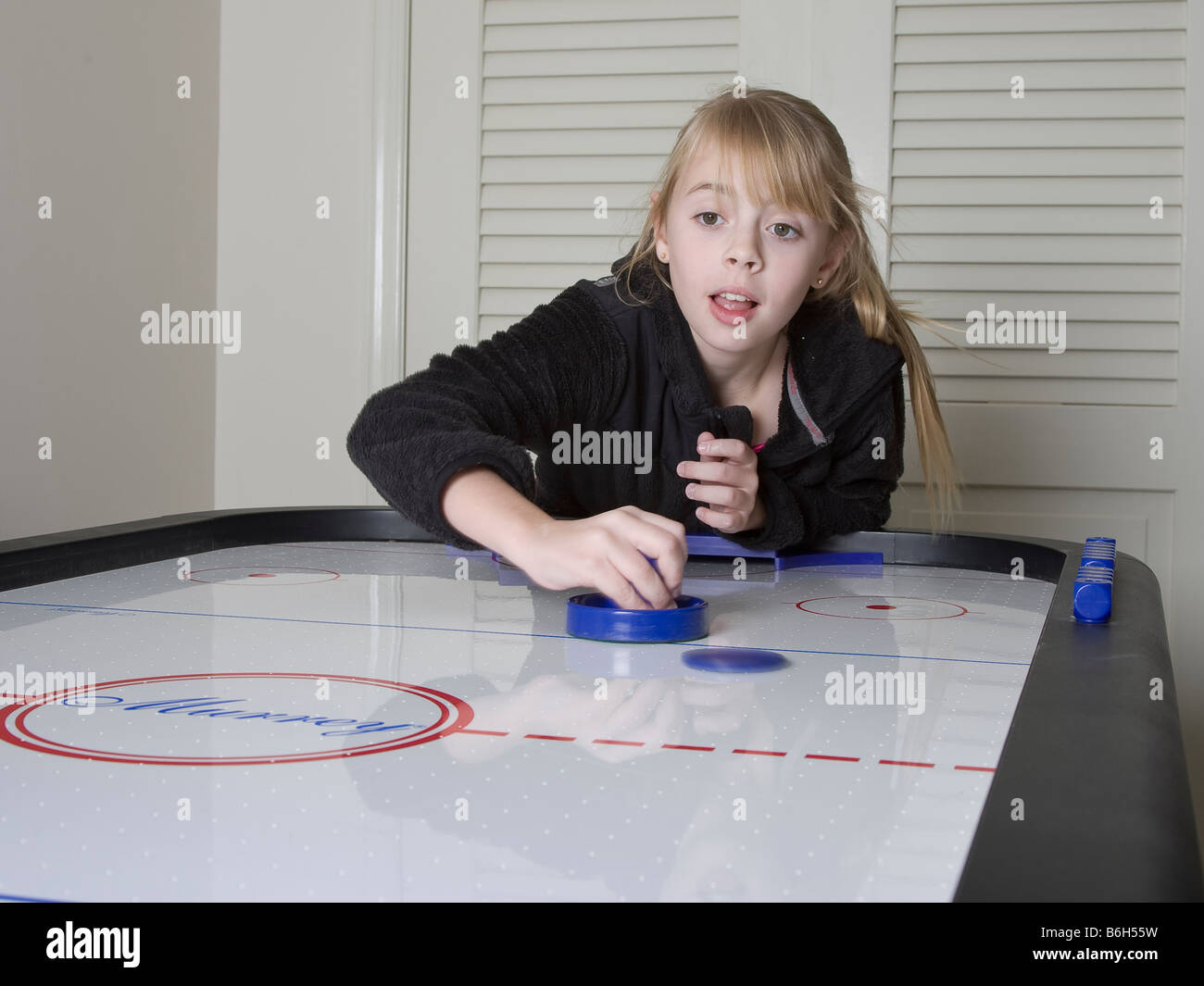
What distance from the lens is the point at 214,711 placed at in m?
0.56

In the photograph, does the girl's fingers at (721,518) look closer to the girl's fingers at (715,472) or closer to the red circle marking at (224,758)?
the girl's fingers at (715,472)

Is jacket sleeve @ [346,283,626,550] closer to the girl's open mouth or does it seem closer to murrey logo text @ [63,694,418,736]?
the girl's open mouth

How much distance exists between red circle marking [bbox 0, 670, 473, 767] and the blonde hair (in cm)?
70

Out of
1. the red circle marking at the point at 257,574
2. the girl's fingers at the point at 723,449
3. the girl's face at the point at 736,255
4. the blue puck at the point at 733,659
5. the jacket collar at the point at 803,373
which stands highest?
the girl's face at the point at 736,255

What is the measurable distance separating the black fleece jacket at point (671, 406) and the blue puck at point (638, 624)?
0.34 meters

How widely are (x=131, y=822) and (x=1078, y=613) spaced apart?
22.3 inches

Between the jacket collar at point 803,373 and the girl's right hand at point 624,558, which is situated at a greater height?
the jacket collar at point 803,373

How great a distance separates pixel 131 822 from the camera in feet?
1.34

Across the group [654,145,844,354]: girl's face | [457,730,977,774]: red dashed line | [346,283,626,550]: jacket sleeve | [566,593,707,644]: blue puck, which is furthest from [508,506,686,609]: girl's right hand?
[654,145,844,354]: girl's face

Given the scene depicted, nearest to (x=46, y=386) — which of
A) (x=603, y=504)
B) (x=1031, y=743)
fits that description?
(x=603, y=504)

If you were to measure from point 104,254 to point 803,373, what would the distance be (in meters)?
1.16

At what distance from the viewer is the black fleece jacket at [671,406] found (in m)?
1.15

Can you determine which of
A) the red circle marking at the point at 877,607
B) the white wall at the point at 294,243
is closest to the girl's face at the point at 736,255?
the red circle marking at the point at 877,607

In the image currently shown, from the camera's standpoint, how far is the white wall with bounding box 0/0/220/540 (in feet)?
5.46
